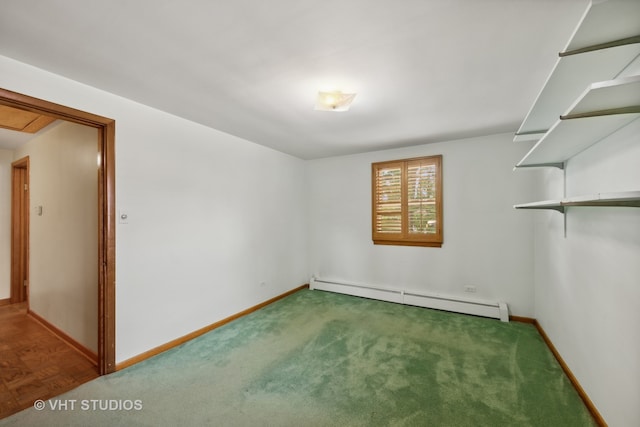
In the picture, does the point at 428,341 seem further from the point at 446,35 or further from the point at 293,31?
the point at 293,31

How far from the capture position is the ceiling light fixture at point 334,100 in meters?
2.21

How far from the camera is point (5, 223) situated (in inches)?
158

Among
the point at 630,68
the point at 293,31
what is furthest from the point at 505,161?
the point at 293,31

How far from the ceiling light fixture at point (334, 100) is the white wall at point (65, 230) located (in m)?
2.19

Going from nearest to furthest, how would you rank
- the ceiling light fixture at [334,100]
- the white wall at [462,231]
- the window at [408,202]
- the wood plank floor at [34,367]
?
1. the wood plank floor at [34,367]
2. the ceiling light fixture at [334,100]
3. the white wall at [462,231]
4. the window at [408,202]

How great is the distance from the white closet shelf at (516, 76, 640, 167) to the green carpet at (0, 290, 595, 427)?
70.8 inches

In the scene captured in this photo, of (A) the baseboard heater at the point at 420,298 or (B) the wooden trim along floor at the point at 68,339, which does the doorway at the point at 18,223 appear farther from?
(A) the baseboard heater at the point at 420,298

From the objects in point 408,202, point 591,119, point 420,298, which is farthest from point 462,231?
point 591,119

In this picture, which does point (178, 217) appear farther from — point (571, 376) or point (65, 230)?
point (571, 376)

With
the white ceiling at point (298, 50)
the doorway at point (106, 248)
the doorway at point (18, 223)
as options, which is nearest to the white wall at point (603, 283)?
the white ceiling at point (298, 50)

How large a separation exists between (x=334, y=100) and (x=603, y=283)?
89.8 inches

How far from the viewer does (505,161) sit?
11.2 ft

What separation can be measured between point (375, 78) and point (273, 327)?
2853mm

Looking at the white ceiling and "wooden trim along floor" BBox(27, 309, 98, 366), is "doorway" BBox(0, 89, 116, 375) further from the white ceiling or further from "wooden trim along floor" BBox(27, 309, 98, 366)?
the white ceiling
